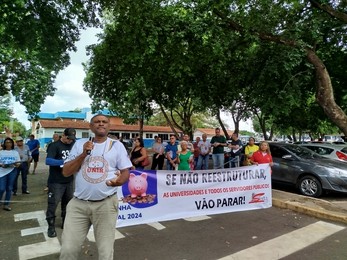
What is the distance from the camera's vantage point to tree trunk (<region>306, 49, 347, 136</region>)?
31.9 feet

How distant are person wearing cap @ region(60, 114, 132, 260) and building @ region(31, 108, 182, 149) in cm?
3883

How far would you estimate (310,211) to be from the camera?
21.5 ft

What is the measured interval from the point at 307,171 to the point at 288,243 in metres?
4.36

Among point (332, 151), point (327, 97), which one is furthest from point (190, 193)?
point (332, 151)

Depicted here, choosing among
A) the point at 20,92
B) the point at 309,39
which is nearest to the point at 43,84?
the point at 20,92

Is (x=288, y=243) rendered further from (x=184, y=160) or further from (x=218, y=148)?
(x=218, y=148)

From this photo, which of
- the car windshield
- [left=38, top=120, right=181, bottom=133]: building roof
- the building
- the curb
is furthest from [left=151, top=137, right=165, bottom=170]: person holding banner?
[left=38, top=120, right=181, bottom=133]: building roof

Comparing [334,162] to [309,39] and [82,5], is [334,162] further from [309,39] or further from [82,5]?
[82,5]

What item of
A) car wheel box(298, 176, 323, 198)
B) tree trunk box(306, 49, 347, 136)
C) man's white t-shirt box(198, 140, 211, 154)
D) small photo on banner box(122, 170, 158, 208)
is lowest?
car wheel box(298, 176, 323, 198)

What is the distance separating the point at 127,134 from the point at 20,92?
34.8 meters

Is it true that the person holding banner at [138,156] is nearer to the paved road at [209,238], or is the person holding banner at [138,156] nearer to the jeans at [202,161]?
the paved road at [209,238]

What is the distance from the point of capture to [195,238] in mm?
5098

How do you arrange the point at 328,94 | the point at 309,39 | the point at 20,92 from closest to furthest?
the point at 328,94 < the point at 309,39 < the point at 20,92

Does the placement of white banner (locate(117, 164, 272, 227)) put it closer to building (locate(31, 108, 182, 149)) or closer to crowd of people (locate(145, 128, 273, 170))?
crowd of people (locate(145, 128, 273, 170))
